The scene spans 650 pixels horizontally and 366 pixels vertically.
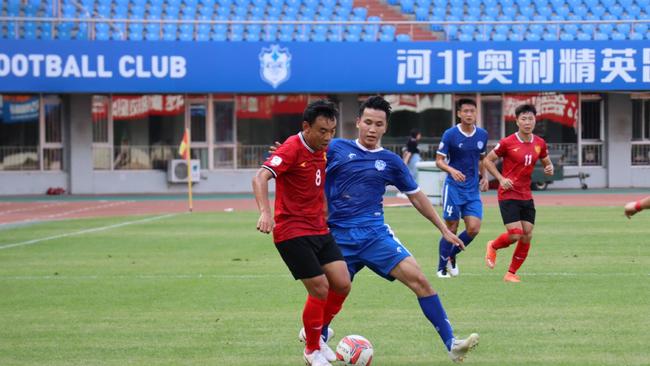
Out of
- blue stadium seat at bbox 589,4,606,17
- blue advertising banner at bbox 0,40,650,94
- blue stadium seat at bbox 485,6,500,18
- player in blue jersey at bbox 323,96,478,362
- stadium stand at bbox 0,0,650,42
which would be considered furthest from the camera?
blue stadium seat at bbox 589,4,606,17

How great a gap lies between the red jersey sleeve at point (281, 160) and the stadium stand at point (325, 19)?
82.8 ft

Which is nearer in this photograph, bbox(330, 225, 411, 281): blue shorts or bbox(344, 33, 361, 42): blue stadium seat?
bbox(330, 225, 411, 281): blue shorts

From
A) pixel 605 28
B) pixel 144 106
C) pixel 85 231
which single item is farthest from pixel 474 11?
pixel 85 231

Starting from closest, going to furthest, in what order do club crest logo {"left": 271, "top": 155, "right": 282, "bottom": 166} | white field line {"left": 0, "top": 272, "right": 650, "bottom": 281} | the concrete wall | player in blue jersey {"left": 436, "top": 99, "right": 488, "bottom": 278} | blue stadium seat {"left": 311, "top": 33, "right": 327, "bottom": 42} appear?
club crest logo {"left": 271, "top": 155, "right": 282, "bottom": 166} < white field line {"left": 0, "top": 272, "right": 650, "bottom": 281} < player in blue jersey {"left": 436, "top": 99, "right": 488, "bottom": 278} < blue stadium seat {"left": 311, "top": 33, "right": 327, "bottom": 42} < the concrete wall

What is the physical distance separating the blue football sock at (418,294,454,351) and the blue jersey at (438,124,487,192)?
586 centimetres

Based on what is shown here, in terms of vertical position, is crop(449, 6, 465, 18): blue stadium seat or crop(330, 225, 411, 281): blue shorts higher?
crop(449, 6, 465, 18): blue stadium seat

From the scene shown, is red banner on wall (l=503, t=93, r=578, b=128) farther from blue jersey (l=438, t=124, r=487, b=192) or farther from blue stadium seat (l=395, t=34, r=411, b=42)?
blue jersey (l=438, t=124, r=487, b=192)

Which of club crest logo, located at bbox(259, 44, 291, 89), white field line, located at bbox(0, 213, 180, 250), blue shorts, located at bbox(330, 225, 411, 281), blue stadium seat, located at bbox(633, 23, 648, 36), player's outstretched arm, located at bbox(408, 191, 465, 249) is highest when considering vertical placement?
blue stadium seat, located at bbox(633, 23, 648, 36)

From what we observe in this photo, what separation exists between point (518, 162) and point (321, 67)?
20.4 metres

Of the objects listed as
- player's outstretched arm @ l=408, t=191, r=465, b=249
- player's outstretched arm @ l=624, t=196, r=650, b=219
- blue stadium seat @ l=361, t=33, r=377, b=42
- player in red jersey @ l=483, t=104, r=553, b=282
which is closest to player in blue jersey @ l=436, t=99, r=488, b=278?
player in red jersey @ l=483, t=104, r=553, b=282

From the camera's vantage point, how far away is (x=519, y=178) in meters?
13.3

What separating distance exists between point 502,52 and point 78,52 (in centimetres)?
1352

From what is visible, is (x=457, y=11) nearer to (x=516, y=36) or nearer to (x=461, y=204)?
(x=516, y=36)

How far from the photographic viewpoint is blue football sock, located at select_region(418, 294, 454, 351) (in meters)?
7.90
